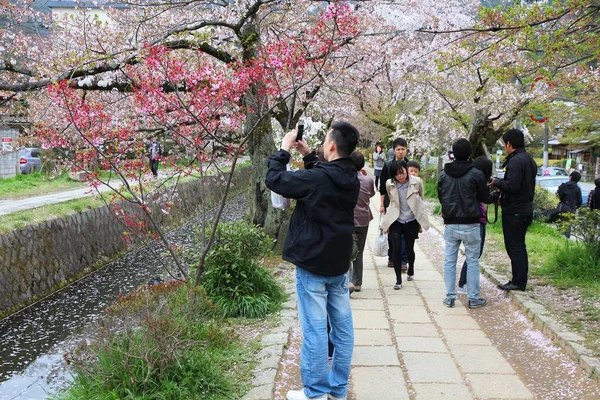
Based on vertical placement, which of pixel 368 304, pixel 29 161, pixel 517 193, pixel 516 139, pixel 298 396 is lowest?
pixel 368 304

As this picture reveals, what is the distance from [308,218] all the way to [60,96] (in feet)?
11.5

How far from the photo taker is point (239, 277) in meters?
5.82

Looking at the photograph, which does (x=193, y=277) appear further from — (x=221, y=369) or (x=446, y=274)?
(x=446, y=274)

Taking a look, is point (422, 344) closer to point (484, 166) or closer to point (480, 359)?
point (480, 359)

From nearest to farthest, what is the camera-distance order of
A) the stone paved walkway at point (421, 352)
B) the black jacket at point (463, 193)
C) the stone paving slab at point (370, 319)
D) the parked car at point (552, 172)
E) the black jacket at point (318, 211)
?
the black jacket at point (318, 211), the stone paved walkway at point (421, 352), the stone paving slab at point (370, 319), the black jacket at point (463, 193), the parked car at point (552, 172)

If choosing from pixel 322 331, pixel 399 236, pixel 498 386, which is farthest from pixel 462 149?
pixel 322 331

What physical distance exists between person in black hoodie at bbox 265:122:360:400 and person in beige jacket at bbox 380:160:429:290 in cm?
338

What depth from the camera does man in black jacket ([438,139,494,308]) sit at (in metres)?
5.64

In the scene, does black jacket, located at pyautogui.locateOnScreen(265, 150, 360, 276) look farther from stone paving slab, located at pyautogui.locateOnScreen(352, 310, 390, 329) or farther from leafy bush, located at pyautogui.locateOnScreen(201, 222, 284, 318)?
leafy bush, located at pyautogui.locateOnScreen(201, 222, 284, 318)

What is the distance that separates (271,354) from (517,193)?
3.36 meters

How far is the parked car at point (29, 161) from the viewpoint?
21.8 metres

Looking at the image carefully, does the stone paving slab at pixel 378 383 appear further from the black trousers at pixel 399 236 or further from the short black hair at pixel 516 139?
the short black hair at pixel 516 139

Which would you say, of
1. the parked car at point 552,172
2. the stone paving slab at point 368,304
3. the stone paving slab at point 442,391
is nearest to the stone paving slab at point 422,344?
the stone paving slab at point 442,391

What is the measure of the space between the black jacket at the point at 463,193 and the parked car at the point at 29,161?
65.4 ft
